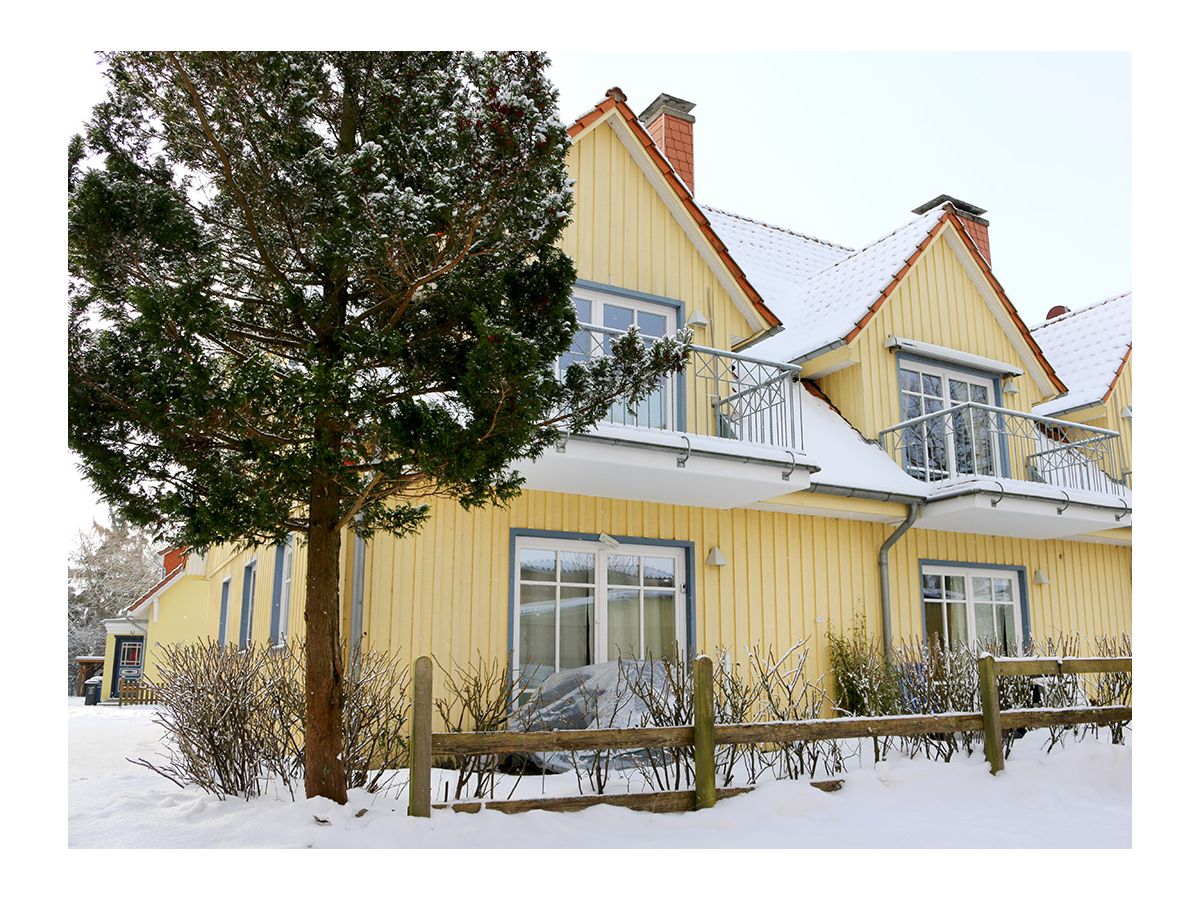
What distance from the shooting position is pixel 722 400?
10758 mm

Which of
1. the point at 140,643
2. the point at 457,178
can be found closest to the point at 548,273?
the point at 457,178

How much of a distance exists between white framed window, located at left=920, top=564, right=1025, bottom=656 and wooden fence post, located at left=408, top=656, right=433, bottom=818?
7.77 m

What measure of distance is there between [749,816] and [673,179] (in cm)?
733

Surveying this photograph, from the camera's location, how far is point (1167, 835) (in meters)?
5.00

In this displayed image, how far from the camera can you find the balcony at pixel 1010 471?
11.1 metres

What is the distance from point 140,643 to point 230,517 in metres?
26.3

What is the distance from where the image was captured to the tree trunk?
18.7 feet

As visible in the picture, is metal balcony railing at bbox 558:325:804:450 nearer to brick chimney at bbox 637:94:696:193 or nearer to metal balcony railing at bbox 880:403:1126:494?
metal balcony railing at bbox 880:403:1126:494

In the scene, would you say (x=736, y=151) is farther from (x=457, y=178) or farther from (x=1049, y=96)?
(x=457, y=178)

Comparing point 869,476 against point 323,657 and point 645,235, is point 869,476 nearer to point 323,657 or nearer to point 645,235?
point 645,235

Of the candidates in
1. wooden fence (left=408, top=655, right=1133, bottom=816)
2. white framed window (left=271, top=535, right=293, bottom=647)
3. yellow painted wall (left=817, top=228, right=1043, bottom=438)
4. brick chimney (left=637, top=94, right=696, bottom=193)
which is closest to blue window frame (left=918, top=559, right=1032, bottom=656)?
yellow painted wall (left=817, top=228, right=1043, bottom=438)

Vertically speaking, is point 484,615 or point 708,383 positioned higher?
point 708,383

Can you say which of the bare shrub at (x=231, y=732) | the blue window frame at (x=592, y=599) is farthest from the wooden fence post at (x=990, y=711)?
the bare shrub at (x=231, y=732)

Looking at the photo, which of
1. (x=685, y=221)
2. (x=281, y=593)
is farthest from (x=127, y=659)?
(x=685, y=221)
